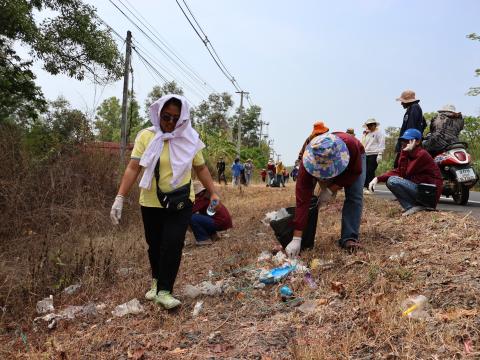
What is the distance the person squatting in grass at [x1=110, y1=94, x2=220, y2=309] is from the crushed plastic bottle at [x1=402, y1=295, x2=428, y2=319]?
170 cm

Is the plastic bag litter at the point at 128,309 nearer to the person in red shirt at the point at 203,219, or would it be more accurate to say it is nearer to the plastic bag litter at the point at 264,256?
the plastic bag litter at the point at 264,256

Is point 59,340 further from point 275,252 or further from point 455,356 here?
point 455,356

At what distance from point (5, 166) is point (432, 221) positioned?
6246mm

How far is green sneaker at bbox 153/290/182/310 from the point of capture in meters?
3.43

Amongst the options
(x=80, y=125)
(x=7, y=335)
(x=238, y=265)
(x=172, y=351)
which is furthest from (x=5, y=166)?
(x=172, y=351)

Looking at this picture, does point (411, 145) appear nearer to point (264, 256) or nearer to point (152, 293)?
point (264, 256)

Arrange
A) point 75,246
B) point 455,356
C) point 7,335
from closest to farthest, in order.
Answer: point 455,356
point 7,335
point 75,246

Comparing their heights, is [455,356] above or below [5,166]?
below

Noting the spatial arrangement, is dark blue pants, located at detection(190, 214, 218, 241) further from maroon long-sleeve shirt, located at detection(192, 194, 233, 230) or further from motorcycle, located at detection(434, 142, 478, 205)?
motorcycle, located at detection(434, 142, 478, 205)

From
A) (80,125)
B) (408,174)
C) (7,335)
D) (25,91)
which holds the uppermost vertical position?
(25,91)

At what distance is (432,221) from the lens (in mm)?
4902

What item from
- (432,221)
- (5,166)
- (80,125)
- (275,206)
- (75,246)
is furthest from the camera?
(275,206)

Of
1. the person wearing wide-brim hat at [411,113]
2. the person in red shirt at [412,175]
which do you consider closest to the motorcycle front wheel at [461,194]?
the person wearing wide-brim hat at [411,113]

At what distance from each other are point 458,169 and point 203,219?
391 centimetres
